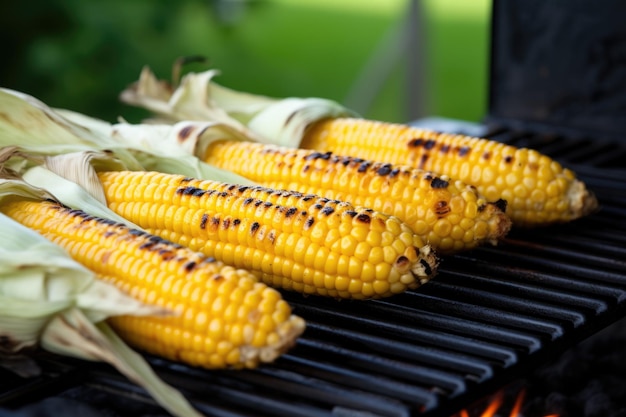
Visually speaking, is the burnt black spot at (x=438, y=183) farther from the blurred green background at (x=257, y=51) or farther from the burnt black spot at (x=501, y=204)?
the blurred green background at (x=257, y=51)

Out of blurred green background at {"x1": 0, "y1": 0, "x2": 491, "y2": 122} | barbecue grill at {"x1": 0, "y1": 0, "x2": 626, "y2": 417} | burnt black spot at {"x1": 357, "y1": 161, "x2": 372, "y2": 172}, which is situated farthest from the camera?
blurred green background at {"x1": 0, "y1": 0, "x2": 491, "y2": 122}

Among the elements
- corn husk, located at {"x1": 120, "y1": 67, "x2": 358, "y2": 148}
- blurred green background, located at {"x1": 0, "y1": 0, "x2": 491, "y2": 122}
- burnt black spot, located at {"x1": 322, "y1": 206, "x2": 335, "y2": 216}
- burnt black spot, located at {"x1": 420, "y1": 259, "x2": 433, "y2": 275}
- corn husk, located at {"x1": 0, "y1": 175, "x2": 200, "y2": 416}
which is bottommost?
corn husk, located at {"x1": 0, "y1": 175, "x2": 200, "y2": 416}

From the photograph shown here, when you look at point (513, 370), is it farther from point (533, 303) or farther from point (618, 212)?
point (618, 212)

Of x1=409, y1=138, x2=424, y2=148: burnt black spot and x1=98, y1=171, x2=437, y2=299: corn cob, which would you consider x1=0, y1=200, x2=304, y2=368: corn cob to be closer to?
x1=98, y1=171, x2=437, y2=299: corn cob

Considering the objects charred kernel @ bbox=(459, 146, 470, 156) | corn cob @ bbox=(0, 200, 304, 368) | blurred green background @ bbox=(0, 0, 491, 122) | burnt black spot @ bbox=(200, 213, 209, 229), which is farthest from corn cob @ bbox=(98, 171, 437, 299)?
blurred green background @ bbox=(0, 0, 491, 122)

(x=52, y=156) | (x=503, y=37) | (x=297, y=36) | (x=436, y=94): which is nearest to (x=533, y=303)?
(x=52, y=156)

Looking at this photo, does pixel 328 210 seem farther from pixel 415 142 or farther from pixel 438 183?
pixel 415 142

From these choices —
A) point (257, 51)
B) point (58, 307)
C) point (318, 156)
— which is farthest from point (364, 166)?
point (257, 51)
